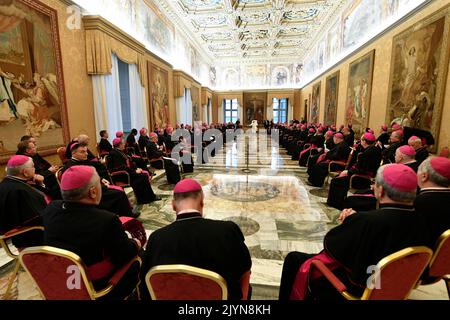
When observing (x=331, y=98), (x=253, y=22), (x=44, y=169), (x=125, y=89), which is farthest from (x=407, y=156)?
(x=253, y=22)

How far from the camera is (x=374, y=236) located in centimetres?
150

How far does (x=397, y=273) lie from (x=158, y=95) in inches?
417

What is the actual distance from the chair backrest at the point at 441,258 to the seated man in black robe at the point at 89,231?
2.33 m

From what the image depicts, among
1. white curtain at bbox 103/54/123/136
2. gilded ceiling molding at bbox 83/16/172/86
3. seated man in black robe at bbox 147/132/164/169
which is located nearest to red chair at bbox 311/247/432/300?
seated man in black robe at bbox 147/132/164/169

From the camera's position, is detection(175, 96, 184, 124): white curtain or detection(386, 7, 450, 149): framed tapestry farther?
detection(175, 96, 184, 124): white curtain

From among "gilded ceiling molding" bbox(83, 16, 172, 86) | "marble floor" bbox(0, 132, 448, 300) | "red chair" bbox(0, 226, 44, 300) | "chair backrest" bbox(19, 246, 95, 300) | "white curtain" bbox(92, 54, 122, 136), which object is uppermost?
"gilded ceiling molding" bbox(83, 16, 172, 86)

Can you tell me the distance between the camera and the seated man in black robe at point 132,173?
4.91 metres

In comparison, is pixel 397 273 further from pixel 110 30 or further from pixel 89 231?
pixel 110 30

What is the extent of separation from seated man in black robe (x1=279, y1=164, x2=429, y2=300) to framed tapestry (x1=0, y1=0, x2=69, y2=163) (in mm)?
5144

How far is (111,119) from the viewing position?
7.05 meters

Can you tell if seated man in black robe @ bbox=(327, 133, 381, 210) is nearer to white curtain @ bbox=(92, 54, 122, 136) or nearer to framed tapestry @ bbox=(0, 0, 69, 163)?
framed tapestry @ bbox=(0, 0, 69, 163)

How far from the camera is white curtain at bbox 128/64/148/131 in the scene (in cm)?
866

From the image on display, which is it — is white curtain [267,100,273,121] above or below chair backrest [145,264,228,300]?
above

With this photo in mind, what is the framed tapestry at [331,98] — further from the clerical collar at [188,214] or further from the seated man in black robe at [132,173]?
the clerical collar at [188,214]
